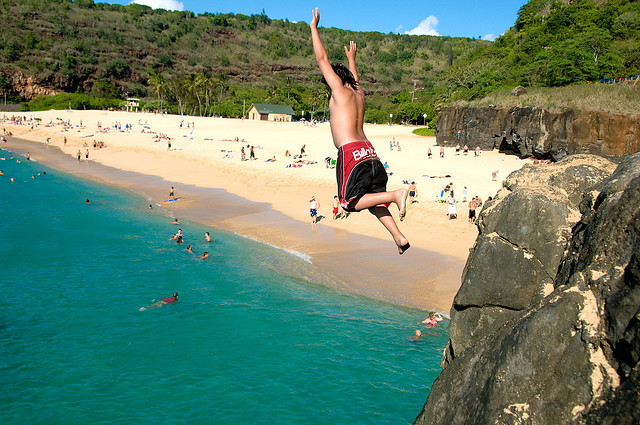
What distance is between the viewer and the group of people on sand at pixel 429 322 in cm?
1474

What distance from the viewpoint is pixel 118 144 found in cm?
5503

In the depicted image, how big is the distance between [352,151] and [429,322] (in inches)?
444

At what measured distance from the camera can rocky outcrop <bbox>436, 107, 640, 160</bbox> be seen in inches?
1281

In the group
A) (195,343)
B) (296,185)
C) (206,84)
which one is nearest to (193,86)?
(206,84)

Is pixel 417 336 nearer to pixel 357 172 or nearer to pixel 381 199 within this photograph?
pixel 381 199

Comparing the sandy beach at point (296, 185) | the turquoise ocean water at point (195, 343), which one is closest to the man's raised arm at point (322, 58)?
the turquoise ocean water at point (195, 343)

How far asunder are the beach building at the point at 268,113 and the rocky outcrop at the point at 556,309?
8430cm

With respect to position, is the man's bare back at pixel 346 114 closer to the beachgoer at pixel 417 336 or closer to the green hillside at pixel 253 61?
the beachgoer at pixel 417 336

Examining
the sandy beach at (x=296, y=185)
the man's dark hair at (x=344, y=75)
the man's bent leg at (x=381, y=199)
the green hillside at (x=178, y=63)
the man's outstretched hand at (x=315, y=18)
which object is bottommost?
the sandy beach at (x=296, y=185)

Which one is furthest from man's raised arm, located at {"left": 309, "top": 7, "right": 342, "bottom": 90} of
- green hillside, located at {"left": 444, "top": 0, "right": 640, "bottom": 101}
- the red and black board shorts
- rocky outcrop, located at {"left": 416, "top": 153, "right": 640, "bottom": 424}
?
green hillside, located at {"left": 444, "top": 0, "right": 640, "bottom": 101}

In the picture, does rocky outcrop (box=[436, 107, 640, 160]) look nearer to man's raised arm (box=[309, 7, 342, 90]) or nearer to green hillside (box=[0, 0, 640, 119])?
green hillside (box=[0, 0, 640, 119])

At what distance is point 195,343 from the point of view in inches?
577

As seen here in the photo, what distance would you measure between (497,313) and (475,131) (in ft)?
142

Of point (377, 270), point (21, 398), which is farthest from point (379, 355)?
point (21, 398)
